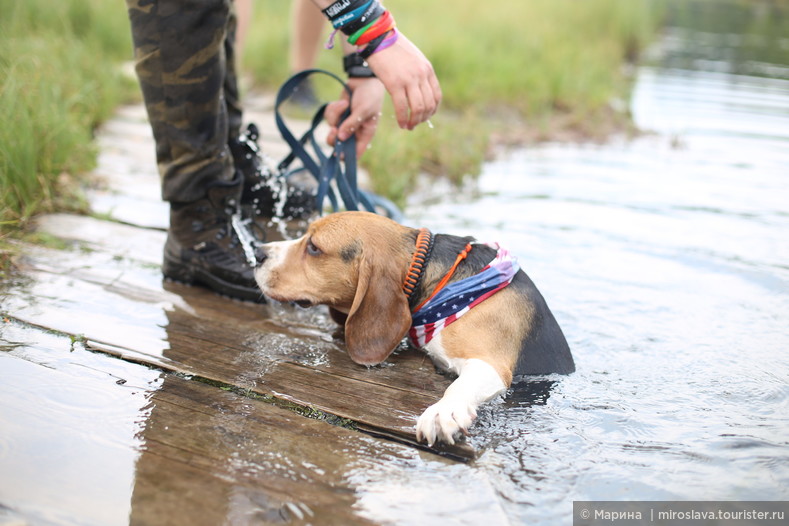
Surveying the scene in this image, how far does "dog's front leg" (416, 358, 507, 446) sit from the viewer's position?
8.70ft

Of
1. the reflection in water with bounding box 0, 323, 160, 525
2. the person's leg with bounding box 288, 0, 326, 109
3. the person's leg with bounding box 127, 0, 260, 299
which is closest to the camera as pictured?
the reflection in water with bounding box 0, 323, 160, 525

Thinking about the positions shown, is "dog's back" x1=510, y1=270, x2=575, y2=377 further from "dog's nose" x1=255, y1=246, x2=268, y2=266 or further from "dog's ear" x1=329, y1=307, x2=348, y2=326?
"dog's nose" x1=255, y1=246, x2=268, y2=266

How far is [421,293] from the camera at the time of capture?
336 centimetres

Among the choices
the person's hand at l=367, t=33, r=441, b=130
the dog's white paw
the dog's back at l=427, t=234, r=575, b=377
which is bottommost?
the dog's white paw

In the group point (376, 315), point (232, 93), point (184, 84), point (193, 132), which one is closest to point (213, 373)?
point (376, 315)

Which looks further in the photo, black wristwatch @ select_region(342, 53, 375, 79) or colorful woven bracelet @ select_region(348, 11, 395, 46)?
black wristwatch @ select_region(342, 53, 375, 79)

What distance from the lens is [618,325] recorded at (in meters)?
3.92

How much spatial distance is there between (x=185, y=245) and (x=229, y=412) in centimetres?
147

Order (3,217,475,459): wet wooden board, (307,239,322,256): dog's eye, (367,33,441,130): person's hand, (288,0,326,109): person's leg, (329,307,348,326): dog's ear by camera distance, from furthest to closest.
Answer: (288,0,326,109): person's leg
(329,307,348,326): dog's ear
(307,239,322,256): dog's eye
(367,33,441,130): person's hand
(3,217,475,459): wet wooden board

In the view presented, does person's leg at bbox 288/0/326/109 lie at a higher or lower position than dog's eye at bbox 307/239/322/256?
higher

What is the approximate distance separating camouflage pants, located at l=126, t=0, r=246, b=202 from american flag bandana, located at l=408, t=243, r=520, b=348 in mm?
1420

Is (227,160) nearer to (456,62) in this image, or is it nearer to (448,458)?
(448,458)

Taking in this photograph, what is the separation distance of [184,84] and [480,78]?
6220 mm

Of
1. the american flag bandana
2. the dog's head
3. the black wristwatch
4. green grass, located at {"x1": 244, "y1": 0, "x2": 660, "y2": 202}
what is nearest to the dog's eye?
the dog's head
